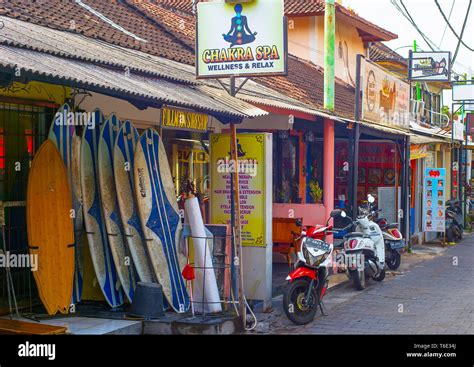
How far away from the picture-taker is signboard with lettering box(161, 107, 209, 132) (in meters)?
7.74

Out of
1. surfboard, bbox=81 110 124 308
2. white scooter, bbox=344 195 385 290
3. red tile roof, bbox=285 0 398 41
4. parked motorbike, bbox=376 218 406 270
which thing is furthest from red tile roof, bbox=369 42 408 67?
surfboard, bbox=81 110 124 308

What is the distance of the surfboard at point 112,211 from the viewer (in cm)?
810

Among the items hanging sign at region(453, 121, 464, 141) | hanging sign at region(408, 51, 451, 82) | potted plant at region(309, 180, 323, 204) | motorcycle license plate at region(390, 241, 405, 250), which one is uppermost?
hanging sign at region(408, 51, 451, 82)

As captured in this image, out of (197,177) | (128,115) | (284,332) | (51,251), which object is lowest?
(284,332)

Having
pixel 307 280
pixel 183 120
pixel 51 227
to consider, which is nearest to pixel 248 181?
pixel 307 280

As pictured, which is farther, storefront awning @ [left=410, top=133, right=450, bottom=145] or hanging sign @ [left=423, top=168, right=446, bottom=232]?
storefront awning @ [left=410, top=133, right=450, bottom=145]

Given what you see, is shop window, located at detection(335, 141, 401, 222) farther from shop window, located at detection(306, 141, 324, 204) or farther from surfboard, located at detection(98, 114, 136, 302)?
surfboard, located at detection(98, 114, 136, 302)

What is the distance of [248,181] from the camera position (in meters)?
9.50

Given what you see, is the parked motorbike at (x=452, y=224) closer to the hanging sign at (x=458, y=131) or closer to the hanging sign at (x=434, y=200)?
the hanging sign at (x=434, y=200)

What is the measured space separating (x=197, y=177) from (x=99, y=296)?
4629mm

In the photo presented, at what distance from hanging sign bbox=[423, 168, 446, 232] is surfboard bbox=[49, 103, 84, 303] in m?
12.2
